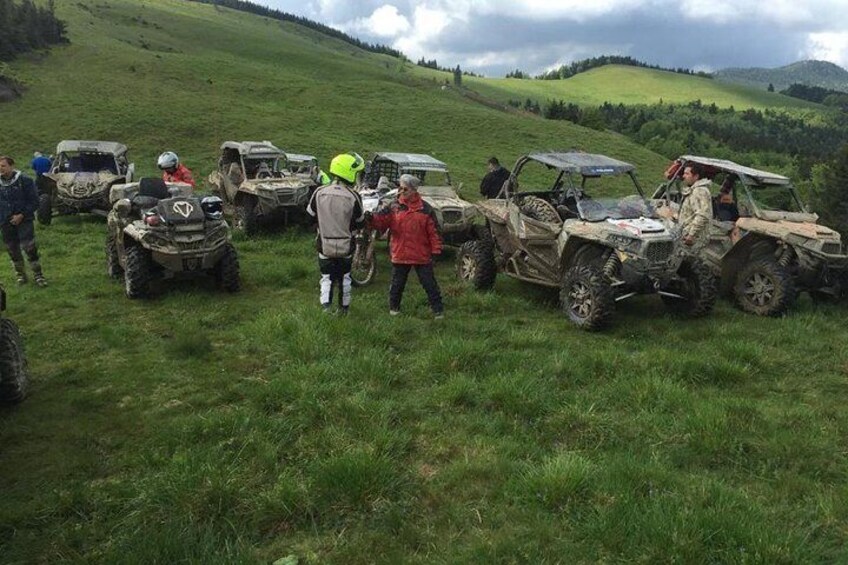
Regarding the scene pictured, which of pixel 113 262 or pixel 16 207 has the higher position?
pixel 16 207

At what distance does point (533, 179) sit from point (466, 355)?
21591 mm

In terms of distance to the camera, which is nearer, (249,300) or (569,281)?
(569,281)

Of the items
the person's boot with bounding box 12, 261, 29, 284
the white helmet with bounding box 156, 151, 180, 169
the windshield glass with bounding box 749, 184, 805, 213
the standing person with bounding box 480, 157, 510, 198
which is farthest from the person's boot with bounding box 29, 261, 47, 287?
the windshield glass with bounding box 749, 184, 805, 213

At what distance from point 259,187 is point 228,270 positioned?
4.30 m

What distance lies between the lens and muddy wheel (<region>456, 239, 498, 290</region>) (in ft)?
31.3

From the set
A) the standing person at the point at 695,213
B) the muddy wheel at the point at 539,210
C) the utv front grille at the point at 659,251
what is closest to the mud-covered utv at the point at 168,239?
the muddy wheel at the point at 539,210

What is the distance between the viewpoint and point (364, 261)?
33.5 ft

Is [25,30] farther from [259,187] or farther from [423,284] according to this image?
[423,284]

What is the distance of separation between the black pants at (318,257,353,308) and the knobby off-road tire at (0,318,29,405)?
3327 millimetres

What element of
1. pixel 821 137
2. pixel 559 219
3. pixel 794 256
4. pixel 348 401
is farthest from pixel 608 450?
pixel 821 137

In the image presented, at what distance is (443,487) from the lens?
4207mm

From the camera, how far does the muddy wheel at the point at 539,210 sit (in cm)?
892

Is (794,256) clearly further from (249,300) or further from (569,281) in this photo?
(249,300)

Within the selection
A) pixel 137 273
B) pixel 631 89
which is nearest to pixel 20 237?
pixel 137 273
